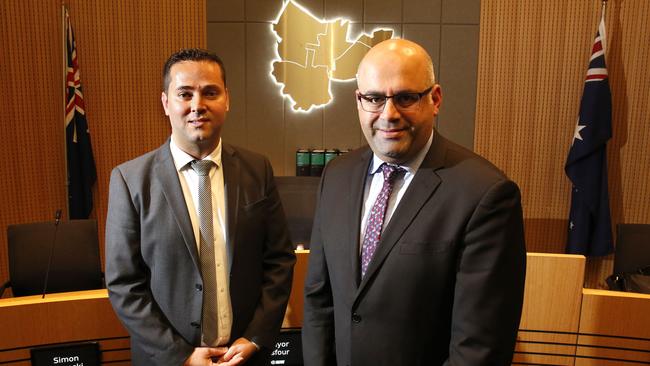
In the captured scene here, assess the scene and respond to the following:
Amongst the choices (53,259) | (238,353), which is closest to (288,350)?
(238,353)

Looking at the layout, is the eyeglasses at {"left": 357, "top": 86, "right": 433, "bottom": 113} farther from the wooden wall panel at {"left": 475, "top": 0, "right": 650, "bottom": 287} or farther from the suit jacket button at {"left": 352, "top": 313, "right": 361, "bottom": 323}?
the wooden wall panel at {"left": 475, "top": 0, "right": 650, "bottom": 287}

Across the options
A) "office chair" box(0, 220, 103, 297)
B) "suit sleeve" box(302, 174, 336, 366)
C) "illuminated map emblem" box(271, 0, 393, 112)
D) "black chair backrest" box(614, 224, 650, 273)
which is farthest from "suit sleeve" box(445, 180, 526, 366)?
"illuminated map emblem" box(271, 0, 393, 112)

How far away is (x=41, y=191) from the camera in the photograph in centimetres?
434

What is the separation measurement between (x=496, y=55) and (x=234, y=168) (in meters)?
3.48

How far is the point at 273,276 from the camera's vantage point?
200 centimetres

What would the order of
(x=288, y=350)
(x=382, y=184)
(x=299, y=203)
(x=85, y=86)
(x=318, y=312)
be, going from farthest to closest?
(x=85, y=86) < (x=299, y=203) < (x=288, y=350) < (x=318, y=312) < (x=382, y=184)

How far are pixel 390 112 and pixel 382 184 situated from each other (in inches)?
10.4

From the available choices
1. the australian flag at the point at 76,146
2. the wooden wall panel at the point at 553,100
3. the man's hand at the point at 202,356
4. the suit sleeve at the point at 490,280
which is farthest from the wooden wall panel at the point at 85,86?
the suit sleeve at the point at 490,280

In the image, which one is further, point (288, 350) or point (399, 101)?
point (288, 350)

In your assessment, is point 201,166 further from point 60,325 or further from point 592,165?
point 592,165

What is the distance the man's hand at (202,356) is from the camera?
180cm

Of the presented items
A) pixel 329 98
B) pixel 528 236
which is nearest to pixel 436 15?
pixel 329 98

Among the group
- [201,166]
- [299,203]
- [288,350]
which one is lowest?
[288,350]

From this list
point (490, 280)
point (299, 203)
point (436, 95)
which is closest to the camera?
point (490, 280)
